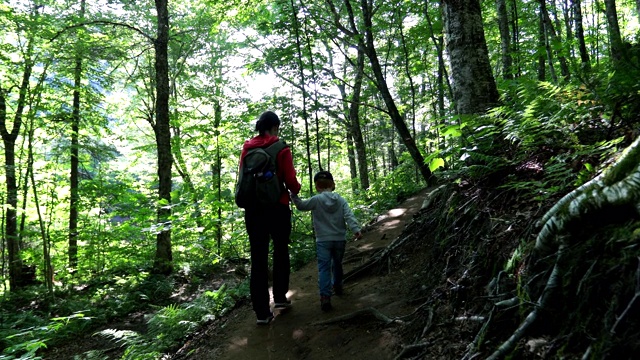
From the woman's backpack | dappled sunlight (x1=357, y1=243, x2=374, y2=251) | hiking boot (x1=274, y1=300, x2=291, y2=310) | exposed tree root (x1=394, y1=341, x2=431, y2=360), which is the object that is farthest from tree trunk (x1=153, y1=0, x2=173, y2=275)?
exposed tree root (x1=394, y1=341, x2=431, y2=360)

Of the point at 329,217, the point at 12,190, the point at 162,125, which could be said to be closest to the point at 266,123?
the point at 329,217

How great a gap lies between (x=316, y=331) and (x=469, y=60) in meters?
4.02

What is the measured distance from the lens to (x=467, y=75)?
15.6ft

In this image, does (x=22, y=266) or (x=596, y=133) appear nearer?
(x=596, y=133)

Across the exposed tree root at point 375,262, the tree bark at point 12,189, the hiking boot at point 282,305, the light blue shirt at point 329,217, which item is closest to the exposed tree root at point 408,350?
the light blue shirt at point 329,217

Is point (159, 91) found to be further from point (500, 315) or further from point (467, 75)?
point (500, 315)

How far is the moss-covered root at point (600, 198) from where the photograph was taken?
1.88 metres

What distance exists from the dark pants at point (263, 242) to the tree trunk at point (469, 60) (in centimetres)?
286

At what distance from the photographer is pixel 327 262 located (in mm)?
4695

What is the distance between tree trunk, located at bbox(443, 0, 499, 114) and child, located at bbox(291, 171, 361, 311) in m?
2.11

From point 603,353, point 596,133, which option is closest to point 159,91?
point 596,133

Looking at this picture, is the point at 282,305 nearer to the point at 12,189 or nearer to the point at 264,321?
the point at 264,321

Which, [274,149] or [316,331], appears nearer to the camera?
[316,331]

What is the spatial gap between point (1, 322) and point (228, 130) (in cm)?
864
